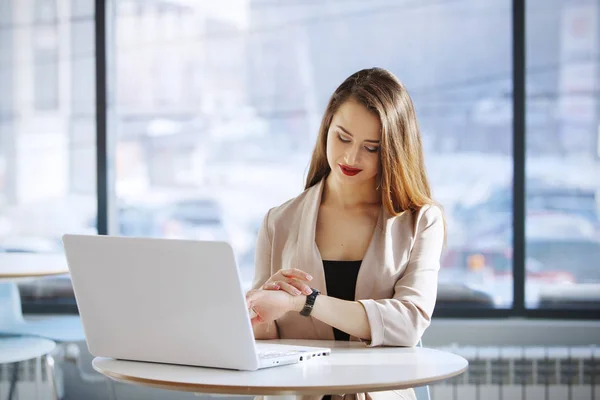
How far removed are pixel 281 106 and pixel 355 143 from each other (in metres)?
2.02

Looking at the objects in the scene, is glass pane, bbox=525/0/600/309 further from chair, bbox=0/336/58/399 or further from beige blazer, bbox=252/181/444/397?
chair, bbox=0/336/58/399

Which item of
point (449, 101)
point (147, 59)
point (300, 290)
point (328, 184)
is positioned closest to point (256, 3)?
point (147, 59)

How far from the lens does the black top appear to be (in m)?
2.05

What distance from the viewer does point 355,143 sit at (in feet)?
6.62

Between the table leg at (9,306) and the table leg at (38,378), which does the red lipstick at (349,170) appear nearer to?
the table leg at (9,306)

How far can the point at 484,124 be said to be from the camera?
3.92 meters

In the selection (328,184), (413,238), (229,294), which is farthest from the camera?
(328,184)

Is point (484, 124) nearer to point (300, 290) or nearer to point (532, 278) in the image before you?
point (532, 278)

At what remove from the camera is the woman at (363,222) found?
1997 millimetres

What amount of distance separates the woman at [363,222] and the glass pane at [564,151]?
1932 mm

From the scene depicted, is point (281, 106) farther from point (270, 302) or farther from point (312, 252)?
point (270, 302)

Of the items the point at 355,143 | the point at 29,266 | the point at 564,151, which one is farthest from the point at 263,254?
the point at 564,151

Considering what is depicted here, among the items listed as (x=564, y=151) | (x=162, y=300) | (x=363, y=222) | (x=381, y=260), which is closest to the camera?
(x=162, y=300)

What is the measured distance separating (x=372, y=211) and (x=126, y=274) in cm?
79
